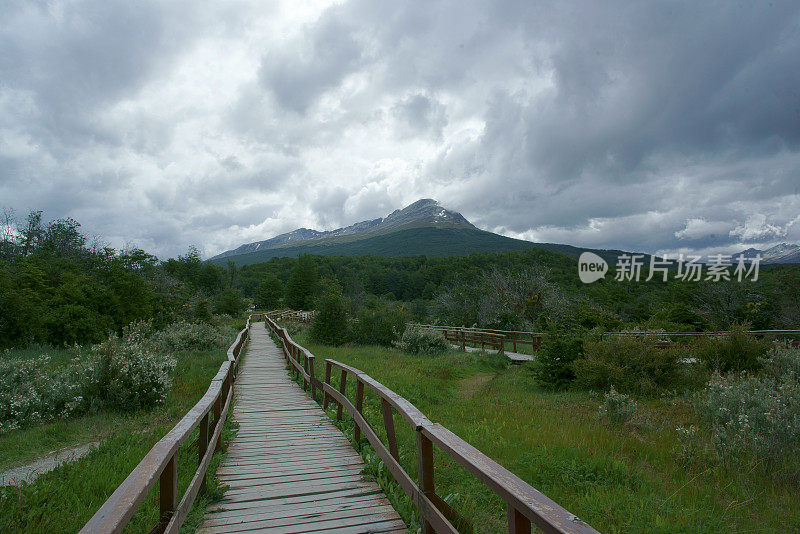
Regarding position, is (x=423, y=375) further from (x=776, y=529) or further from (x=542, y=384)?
(x=776, y=529)

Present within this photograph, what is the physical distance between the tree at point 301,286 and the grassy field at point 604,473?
6696 centimetres

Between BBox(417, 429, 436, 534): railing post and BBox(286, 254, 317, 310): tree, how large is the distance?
7078 centimetres

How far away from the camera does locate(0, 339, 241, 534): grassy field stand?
361 centimetres

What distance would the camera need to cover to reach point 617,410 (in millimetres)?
7281

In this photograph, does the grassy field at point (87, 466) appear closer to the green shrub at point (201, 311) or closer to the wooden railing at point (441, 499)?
the wooden railing at point (441, 499)

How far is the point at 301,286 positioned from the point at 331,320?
54.7 meters

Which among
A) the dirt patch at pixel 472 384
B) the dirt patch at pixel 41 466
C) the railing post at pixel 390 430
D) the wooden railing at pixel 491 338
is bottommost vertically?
the dirt patch at pixel 472 384

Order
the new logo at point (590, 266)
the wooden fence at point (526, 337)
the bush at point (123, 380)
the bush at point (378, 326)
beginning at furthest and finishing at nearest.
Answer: the new logo at point (590, 266), the bush at point (378, 326), the wooden fence at point (526, 337), the bush at point (123, 380)

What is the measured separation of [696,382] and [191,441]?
10.8 m

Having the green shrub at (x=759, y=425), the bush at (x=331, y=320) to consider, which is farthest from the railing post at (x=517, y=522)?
the bush at (x=331, y=320)

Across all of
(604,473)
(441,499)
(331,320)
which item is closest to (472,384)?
(604,473)

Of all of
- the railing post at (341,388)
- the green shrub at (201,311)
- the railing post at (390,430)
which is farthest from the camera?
the green shrub at (201,311)

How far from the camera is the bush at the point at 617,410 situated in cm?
714

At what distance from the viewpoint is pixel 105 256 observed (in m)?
23.1
